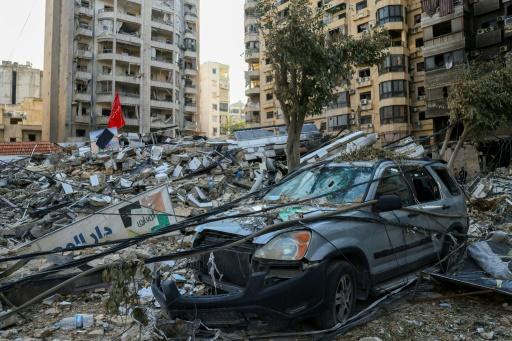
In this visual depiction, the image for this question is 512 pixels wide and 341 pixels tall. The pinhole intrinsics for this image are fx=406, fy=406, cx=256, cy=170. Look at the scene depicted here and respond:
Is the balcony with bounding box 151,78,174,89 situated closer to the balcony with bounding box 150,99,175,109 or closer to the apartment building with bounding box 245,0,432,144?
the balcony with bounding box 150,99,175,109

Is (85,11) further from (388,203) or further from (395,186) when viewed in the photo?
(388,203)

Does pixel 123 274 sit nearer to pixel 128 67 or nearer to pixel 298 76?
pixel 298 76

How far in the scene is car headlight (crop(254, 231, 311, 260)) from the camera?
3354 millimetres

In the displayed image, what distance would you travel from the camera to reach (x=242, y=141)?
70.5ft

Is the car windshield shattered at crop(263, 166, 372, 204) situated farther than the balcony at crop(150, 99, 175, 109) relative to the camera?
No

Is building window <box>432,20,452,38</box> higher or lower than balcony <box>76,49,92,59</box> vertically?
lower

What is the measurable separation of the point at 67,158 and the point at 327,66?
16.6 metres

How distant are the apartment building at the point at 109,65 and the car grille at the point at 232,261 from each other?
44.2m

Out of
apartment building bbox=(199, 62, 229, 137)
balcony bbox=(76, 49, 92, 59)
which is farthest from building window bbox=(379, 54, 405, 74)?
apartment building bbox=(199, 62, 229, 137)

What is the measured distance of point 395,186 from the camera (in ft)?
15.4

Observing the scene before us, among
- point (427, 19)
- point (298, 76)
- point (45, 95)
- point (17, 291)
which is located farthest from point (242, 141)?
point (45, 95)

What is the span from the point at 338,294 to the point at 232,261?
0.99m

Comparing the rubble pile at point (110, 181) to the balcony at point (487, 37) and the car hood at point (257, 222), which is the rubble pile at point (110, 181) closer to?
the car hood at point (257, 222)

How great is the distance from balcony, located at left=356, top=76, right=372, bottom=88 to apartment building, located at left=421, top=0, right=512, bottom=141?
6774 mm
